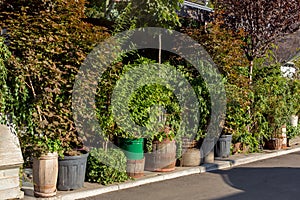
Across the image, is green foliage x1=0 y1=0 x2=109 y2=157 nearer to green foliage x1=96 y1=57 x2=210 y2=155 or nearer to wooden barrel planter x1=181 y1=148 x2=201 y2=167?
green foliage x1=96 y1=57 x2=210 y2=155

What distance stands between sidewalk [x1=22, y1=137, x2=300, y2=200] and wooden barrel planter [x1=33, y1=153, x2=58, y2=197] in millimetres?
138

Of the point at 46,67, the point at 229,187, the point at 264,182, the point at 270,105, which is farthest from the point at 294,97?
the point at 46,67

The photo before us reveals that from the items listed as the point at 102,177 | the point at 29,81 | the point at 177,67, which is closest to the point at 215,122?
A: the point at 177,67

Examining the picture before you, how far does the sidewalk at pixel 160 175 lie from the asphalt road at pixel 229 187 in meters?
0.15

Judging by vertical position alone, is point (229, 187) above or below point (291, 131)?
below

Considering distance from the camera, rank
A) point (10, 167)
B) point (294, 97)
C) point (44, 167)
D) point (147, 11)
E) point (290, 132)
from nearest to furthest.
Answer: point (10, 167) < point (44, 167) < point (147, 11) < point (294, 97) < point (290, 132)

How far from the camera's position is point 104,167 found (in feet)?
24.5

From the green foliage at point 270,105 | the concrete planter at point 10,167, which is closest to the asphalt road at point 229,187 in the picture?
the concrete planter at point 10,167

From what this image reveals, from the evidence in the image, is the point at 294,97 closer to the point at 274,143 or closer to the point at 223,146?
the point at 274,143

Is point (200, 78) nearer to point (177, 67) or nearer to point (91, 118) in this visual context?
point (177, 67)

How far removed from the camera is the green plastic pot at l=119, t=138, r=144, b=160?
8.03 m

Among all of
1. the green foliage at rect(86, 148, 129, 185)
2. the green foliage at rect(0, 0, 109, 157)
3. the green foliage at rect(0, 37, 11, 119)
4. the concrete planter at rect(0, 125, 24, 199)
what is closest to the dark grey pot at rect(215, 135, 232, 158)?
the green foliage at rect(86, 148, 129, 185)

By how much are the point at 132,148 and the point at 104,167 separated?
806 millimetres

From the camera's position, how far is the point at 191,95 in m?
9.86
